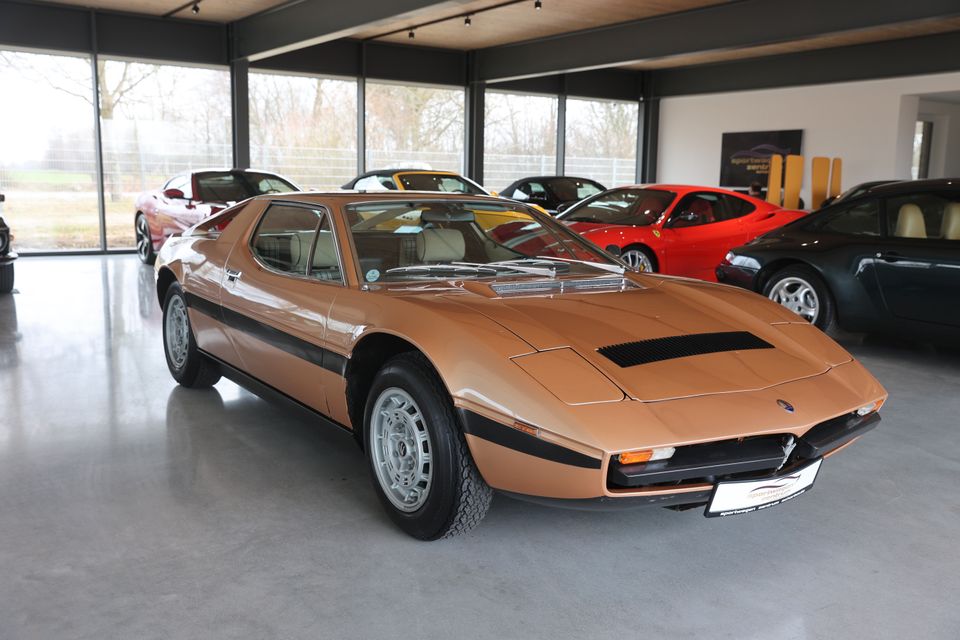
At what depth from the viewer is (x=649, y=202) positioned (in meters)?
9.09

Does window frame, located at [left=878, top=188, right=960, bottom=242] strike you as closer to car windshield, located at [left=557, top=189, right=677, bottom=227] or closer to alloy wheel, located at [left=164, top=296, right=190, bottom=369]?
car windshield, located at [left=557, top=189, right=677, bottom=227]

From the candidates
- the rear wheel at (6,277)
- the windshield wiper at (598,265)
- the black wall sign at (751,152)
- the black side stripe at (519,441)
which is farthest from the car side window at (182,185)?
the black wall sign at (751,152)

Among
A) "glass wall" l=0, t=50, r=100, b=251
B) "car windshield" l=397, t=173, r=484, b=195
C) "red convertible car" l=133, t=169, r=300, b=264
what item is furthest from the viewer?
"glass wall" l=0, t=50, r=100, b=251

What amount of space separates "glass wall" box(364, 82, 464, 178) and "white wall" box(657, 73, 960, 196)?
5625mm

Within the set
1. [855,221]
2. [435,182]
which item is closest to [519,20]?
[435,182]

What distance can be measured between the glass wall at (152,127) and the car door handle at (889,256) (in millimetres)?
11012

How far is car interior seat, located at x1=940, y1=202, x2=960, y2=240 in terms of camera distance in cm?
559

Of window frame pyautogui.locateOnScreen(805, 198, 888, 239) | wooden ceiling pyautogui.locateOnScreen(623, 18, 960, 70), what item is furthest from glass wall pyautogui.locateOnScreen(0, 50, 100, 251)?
window frame pyautogui.locateOnScreen(805, 198, 888, 239)

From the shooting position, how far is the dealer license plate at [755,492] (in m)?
2.46

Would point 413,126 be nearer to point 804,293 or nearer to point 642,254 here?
point 642,254

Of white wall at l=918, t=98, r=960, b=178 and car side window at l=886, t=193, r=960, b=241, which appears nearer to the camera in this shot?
car side window at l=886, t=193, r=960, b=241

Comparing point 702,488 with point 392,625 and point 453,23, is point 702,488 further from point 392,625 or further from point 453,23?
point 453,23

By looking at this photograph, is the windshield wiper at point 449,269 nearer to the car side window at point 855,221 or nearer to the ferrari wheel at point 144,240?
the car side window at point 855,221

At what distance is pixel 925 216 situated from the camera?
577 cm
